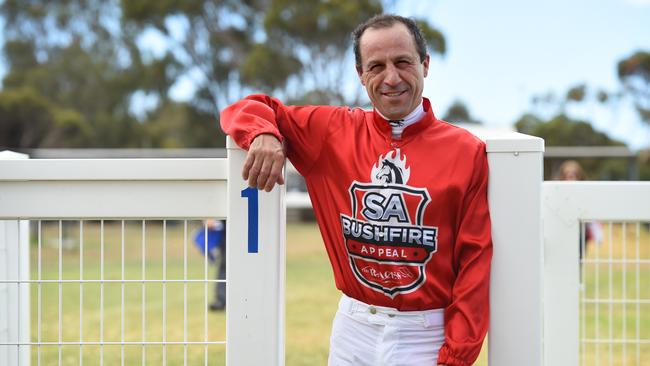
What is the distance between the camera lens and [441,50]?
23641 millimetres

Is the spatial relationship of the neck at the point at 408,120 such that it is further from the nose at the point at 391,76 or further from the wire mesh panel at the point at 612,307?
the wire mesh panel at the point at 612,307

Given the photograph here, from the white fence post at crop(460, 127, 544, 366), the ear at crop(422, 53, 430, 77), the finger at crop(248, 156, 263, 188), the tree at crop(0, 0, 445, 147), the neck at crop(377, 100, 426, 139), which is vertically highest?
the tree at crop(0, 0, 445, 147)

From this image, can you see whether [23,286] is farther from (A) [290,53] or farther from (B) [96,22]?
(B) [96,22]

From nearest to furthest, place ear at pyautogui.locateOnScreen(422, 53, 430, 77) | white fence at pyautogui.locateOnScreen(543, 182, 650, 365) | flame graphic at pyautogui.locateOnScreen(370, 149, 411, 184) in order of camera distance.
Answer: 1. flame graphic at pyautogui.locateOnScreen(370, 149, 411, 184)
2. ear at pyautogui.locateOnScreen(422, 53, 430, 77)
3. white fence at pyautogui.locateOnScreen(543, 182, 650, 365)

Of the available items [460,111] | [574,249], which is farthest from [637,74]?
[574,249]

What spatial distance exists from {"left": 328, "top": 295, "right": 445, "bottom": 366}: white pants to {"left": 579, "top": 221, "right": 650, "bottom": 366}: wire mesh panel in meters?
0.80

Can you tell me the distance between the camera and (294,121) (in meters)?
2.21

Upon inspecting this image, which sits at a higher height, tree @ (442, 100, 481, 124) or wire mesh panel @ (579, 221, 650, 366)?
tree @ (442, 100, 481, 124)

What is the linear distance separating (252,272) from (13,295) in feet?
3.22

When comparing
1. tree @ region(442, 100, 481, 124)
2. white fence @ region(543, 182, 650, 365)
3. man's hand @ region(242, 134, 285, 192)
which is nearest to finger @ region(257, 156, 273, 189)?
man's hand @ region(242, 134, 285, 192)

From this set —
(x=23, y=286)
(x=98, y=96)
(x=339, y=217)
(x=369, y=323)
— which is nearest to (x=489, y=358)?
(x=369, y=323)

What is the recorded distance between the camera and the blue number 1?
6.86ft

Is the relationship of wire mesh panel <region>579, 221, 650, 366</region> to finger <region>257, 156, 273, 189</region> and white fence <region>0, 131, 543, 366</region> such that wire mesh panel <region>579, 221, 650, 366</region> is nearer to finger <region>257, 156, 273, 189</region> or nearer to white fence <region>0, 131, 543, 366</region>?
white fence <region>0, 131, 543, 366</region>

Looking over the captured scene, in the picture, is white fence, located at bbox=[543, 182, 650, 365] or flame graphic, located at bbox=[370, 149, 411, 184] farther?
white fence, located at bbox=[543, 182, 650, 365]
